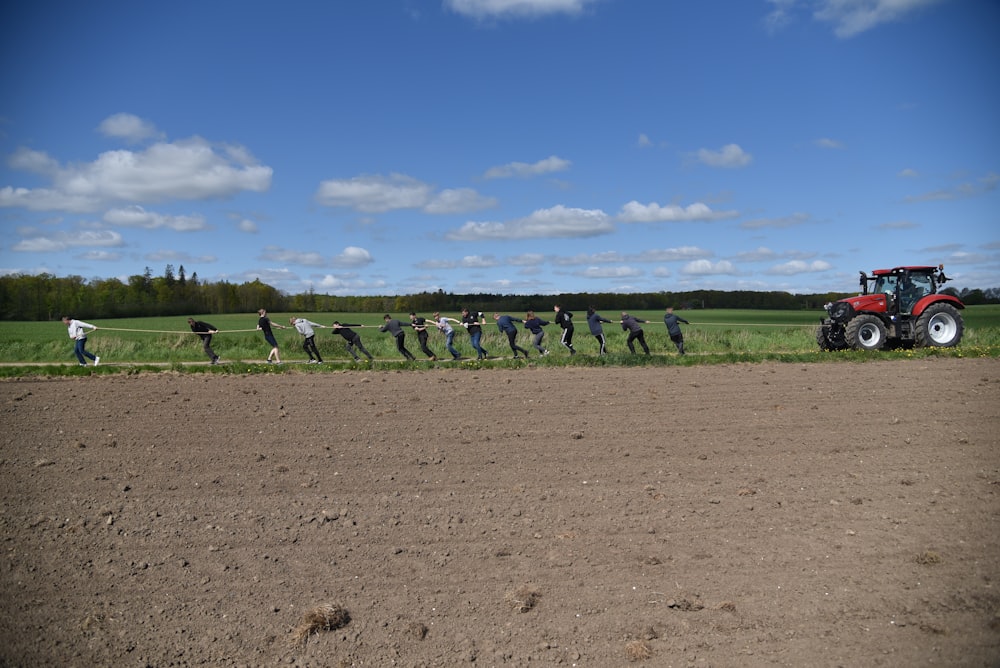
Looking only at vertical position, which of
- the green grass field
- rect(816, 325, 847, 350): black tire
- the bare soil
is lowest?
the bare soil

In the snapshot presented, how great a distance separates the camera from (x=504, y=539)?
669cm

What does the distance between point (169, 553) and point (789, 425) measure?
8869 millimetres

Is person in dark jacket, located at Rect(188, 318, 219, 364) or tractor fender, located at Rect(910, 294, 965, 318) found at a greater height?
tractor fender, located at Rect(910, 294, 965, 318)

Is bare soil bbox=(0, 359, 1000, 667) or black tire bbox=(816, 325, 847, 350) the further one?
black tire bbox=(816, 325, 847, 350)

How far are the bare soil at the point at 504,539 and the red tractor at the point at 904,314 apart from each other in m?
11.3

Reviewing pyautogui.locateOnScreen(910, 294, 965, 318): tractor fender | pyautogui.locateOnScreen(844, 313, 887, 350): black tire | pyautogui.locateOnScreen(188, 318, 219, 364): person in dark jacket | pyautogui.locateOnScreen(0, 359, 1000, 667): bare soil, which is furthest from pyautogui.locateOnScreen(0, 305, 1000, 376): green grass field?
pyautogui.locateOnScreen(0, 359, 1000, 667): bare soil

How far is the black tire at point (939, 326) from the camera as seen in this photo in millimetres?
22953

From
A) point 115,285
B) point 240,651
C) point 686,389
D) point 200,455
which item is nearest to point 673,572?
point 240,651

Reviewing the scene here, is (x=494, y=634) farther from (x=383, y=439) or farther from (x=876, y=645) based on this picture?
(x=383, y=439)

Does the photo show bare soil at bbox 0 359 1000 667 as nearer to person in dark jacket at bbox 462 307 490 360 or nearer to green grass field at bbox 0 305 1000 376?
green grass field at bbox 0 305 1000 376

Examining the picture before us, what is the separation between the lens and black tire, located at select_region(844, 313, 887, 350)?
2281 centimetres

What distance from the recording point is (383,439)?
10.6 m

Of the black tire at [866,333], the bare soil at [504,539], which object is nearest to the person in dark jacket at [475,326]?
the black tire at [866,333]

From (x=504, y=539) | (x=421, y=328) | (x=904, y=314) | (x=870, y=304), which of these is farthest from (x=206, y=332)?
(x=904, y=314)
